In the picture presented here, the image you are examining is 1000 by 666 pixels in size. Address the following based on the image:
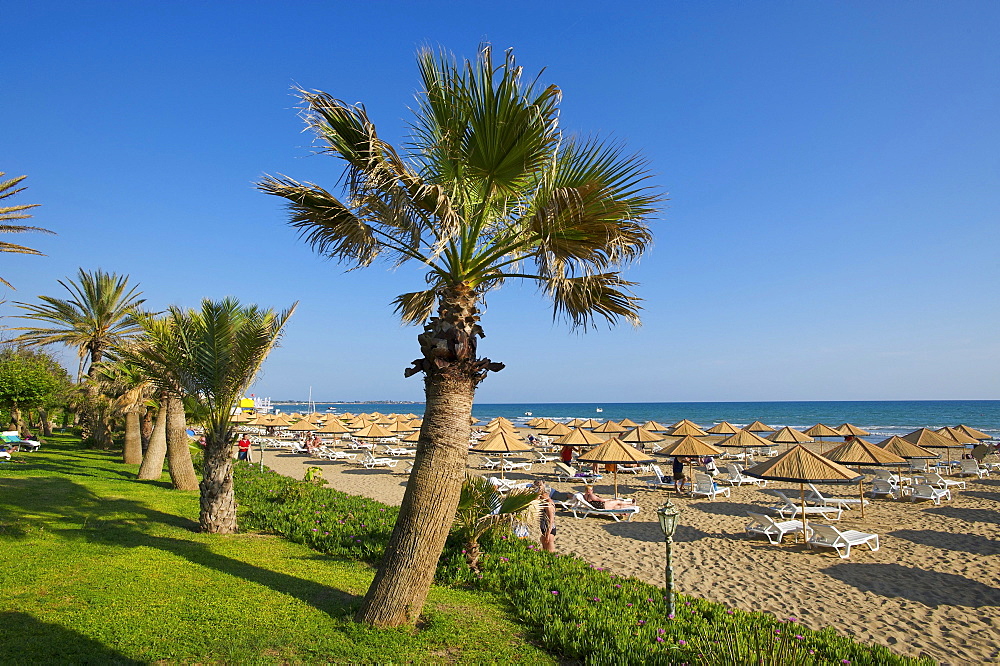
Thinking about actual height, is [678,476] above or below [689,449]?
below

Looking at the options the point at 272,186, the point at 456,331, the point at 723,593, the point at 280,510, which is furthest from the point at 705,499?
the point at 272,186

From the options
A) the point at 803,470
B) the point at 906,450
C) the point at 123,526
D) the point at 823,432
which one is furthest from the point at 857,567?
the point at 823,432

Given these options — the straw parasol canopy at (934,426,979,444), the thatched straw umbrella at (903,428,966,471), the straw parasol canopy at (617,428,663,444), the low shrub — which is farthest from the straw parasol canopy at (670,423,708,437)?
the low shrub

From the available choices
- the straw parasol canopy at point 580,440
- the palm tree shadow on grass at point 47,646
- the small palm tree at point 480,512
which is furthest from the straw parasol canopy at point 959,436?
the palm tree shadow on grass at point 47,646

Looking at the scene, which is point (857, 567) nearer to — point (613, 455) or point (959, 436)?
point (613, 455)

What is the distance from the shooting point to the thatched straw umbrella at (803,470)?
993 centimetres

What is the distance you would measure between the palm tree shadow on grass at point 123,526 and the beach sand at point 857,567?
4818mm

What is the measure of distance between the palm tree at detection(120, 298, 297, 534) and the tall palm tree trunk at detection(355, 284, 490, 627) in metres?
5.18

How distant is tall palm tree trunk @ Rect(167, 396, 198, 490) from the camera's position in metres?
13.2

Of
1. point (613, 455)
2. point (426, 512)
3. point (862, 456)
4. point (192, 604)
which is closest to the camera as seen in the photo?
point (426, 512)

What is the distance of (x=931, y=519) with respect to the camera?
1267 cm

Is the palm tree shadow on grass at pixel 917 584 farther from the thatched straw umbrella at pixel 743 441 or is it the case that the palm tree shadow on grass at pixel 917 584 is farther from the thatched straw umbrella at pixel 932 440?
the thatched straw umbrella at pixel 932 440

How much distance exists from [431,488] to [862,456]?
11.7 meters

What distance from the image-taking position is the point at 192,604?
5441 mm
